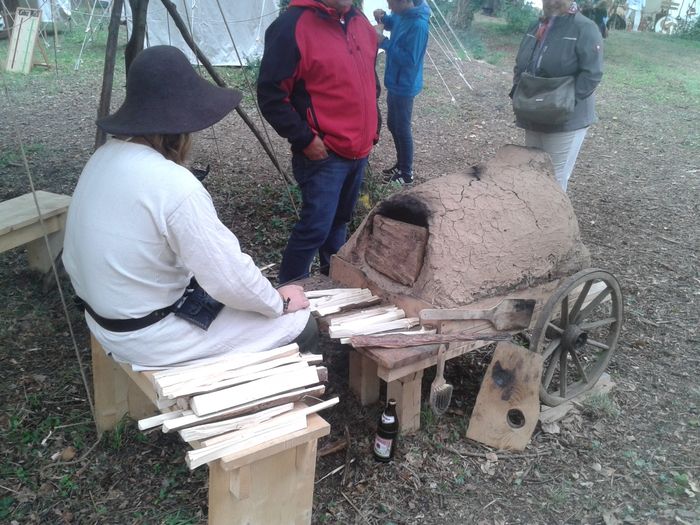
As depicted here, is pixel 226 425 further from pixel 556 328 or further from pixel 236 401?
pixel 556 328

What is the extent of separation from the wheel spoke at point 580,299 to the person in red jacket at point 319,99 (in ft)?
4.88

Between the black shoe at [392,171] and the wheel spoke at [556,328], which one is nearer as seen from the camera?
the wheel spoke at [556,328]

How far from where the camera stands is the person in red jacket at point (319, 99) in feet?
11.3

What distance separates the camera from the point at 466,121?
368 inches

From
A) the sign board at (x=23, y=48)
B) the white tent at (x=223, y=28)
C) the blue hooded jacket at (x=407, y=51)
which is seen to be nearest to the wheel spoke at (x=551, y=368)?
the blue hooded jacket at (x=407, y=51)

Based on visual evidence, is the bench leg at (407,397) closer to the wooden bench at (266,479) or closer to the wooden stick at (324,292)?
the wooden stick at (324,292)

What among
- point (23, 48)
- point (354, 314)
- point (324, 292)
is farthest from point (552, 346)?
point (23, 48)

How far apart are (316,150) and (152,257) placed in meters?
1.58

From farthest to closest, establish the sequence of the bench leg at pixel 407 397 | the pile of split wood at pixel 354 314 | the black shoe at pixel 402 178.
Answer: the black shoe at pixel 402 178
the bench leg at pixel 407 397
the pile of split wood at pixel 354 314

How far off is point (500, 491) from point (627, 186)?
209 inches

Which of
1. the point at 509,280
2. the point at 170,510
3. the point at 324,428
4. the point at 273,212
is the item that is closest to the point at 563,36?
the point at 509,280

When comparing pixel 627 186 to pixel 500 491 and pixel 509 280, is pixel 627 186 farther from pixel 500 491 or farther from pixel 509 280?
pixel 500 491

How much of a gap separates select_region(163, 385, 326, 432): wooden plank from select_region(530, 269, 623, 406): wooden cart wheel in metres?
1.30

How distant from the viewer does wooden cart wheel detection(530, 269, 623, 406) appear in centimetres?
307
